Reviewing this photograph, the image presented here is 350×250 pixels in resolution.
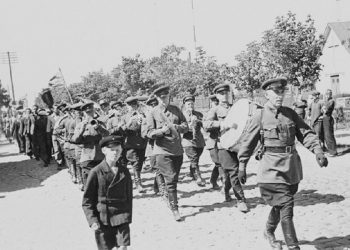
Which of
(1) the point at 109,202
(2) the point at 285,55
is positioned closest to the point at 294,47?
(2) the point at 285,55

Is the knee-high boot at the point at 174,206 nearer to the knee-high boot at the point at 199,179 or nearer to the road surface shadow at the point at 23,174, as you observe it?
the knee-high boot at the point at 199,179

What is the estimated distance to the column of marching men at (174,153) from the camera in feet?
14.9

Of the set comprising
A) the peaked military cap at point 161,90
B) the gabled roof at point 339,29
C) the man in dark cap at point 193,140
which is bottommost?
the man in dark cap at point 193,140

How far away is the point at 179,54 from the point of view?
5866 centimetres

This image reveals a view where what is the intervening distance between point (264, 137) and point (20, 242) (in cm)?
394

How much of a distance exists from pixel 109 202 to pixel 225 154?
343 cm

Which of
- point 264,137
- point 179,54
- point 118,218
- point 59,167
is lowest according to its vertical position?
point 59,167

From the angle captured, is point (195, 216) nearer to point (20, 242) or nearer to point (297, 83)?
point (20, 242)

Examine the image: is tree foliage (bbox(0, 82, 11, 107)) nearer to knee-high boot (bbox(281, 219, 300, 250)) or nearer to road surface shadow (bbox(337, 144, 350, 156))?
road surface shadow (bbox(337, 144, 350, 156))

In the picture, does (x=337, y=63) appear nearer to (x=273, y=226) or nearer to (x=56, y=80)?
(x=56, y=80)

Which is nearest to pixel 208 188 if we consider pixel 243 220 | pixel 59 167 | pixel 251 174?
pixel 251 174

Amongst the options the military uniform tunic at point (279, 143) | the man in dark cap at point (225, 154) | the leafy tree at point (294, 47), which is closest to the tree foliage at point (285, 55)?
the leafy tree at point (294, 47)

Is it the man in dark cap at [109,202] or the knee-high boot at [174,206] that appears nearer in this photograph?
the man in dark cap at [109,202]

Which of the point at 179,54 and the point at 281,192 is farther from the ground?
the point at 179,54
